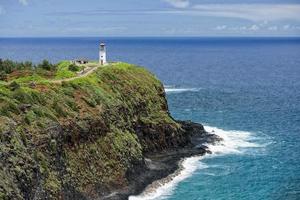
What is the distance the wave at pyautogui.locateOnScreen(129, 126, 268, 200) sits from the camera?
224ft

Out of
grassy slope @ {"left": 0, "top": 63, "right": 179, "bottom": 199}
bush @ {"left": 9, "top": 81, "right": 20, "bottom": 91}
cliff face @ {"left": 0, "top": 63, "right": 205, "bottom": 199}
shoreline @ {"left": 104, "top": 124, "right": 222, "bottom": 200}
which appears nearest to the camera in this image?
grassy slope @ {"left": 0, "top": 63, "right": 179, "bottom": 199}

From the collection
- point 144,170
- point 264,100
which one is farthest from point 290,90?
point 144,170

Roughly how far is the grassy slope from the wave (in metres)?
4.35

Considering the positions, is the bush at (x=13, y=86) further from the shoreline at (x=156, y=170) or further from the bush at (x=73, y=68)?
the bush at (x=73, y=68)

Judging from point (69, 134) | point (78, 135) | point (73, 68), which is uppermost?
point (73, 68)

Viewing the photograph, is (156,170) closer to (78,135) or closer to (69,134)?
(78,135)

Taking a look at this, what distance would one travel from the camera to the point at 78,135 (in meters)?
66.0

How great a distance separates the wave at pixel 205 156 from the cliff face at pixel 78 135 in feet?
13.4

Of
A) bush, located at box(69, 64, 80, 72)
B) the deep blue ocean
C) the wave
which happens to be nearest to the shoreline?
the wave

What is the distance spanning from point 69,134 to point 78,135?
5.44 ft

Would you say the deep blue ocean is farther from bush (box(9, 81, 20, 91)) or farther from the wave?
bush (box(9, 81, 20, 91))

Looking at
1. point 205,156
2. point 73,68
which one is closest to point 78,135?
point 73,68

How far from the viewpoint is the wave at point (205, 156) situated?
6838 cm

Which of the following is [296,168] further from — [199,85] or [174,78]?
[174,78]
